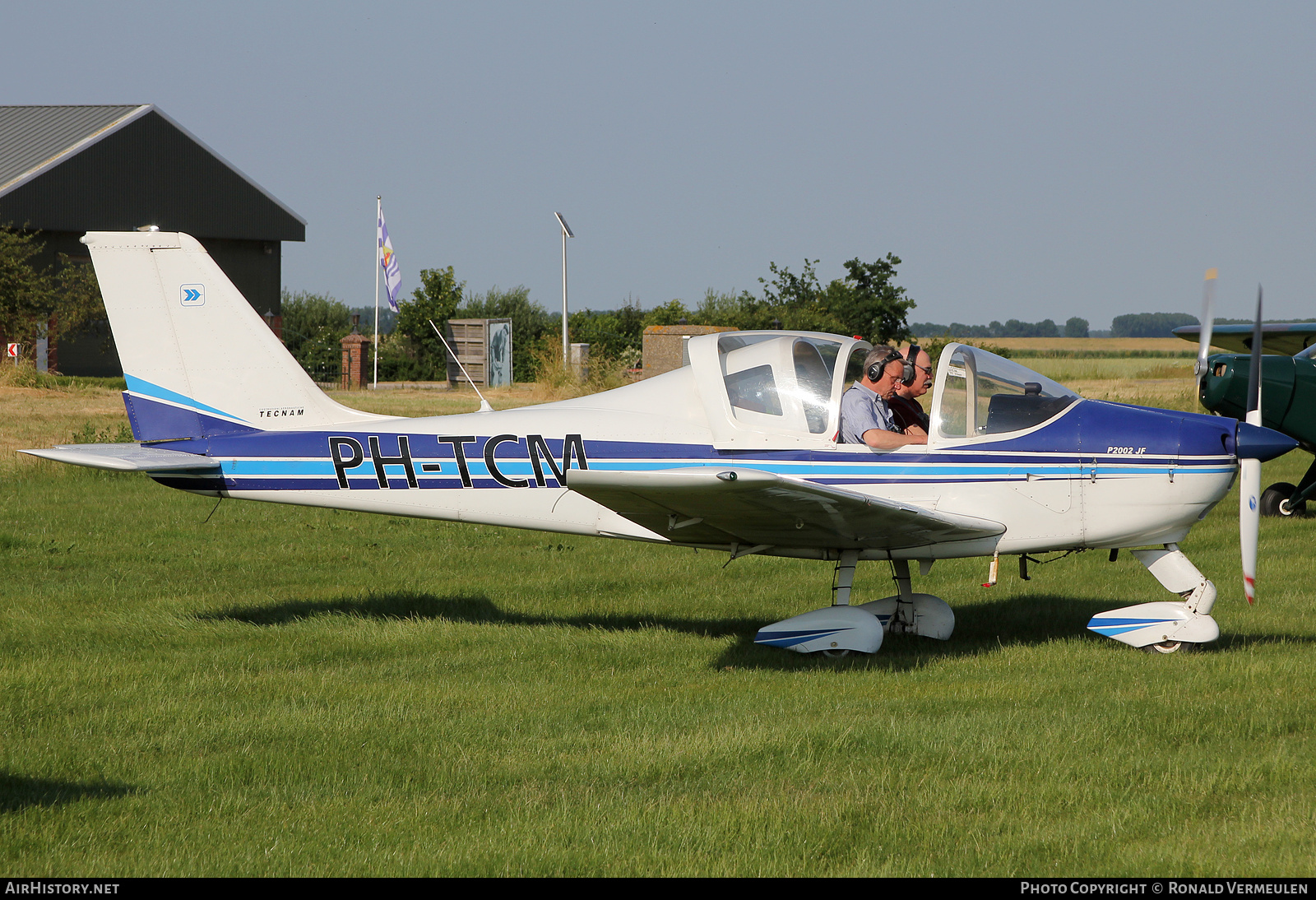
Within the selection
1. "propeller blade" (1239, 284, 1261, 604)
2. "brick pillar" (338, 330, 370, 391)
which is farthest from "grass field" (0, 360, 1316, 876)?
"brick pillar" (338, 330, 370, 391)

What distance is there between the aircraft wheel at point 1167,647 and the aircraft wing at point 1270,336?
10.4 metres

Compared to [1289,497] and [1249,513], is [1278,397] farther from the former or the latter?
[1249,513]

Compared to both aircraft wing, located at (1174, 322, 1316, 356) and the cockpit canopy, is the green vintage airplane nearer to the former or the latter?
aircraft wing, located at (1174, 322, 1316, 356)

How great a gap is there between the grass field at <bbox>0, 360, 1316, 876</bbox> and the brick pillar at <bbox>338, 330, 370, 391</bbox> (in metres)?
27.8

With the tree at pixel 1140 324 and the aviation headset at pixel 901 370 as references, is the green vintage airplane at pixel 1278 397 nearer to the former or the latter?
the aviation headset at pixel 901 370

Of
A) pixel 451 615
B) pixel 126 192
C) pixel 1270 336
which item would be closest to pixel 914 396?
pixel 451 615

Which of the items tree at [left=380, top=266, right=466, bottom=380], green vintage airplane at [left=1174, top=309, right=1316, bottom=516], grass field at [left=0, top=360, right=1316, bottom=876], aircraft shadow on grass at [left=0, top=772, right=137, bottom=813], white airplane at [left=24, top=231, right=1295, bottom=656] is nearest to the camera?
grass field at [left=0, top=360, right=1316, bottom=876]

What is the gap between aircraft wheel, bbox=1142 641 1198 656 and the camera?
672 centimetres

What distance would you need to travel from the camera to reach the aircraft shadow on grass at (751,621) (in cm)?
688

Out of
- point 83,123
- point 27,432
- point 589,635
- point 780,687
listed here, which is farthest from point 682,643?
point 83,123

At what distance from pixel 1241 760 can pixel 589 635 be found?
12.7 ft

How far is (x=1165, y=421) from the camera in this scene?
258 inches

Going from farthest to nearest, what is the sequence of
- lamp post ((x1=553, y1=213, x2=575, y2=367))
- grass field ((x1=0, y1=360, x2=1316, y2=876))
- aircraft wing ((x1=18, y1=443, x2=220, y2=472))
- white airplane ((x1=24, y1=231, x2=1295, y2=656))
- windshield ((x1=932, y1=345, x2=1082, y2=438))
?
lamp post ((x1=553, y1=213, x2=575, y2=367))
aircraft wing ((x1=18, y1=443, x2=220, y2=472))
windshield ((x1=932, y1=345, x2=1082, y2=438))
white airplane ((x1=24, y1=231, x2=1295, y2=656))
grass field ((x1=0, y1=360, x2=1316, y2=876))

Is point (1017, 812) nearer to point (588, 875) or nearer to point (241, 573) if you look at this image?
point (588, 875)
